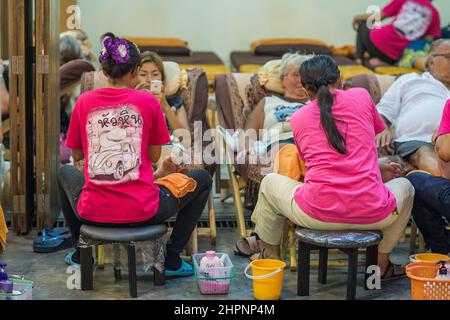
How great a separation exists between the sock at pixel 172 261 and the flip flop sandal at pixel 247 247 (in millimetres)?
562

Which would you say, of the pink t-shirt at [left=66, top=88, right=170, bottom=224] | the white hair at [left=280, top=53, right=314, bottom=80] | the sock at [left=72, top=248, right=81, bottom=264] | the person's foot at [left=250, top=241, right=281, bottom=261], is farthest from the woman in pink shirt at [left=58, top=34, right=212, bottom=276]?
the white hair at [left=280, top=53, right=314, bottom=80]

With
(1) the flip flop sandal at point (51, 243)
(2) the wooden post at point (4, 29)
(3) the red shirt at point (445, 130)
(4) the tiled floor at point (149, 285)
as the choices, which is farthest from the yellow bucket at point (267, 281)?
(2) the wooden post at point (4, 29)

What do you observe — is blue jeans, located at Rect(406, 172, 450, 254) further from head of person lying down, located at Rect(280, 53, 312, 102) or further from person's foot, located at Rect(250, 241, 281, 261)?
head of person lying down, located at Rect(280, 53, 312, 102)

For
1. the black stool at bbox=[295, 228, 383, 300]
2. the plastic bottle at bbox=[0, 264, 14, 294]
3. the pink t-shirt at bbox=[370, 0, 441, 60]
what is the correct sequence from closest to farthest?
1. the plastic bottle at bbox=[0, 264, 14, 294]
2. the black stool at bbox=[295, 228, 383, 300]
3. the pink t-shirt at bbox=[370, 0, 441, 60]

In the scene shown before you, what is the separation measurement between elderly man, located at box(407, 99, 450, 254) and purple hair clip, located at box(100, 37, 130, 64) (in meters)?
1.64

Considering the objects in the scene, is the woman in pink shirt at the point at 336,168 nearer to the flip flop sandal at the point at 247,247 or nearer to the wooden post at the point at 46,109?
the flip flop sandal at the point at 247,247

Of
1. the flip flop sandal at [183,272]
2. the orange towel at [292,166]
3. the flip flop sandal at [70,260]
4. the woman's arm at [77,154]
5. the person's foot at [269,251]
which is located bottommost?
the flip flop sandal at [70,260]

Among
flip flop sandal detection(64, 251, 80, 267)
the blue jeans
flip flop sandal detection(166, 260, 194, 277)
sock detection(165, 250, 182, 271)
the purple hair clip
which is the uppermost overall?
the purple hair clip

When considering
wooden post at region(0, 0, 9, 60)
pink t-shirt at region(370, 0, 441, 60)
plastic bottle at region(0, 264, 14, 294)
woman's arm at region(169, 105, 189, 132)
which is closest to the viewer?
plastic bottle at region(0, 264, 14, 294)

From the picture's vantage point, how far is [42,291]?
4469mm

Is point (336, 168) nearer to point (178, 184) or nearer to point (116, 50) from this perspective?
point (178, 184)

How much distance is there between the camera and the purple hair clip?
167 inches

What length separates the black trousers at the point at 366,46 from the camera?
9242mm

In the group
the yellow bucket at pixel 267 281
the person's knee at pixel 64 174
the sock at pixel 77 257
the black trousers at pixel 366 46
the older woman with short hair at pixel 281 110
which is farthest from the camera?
the black trousers at pixel 366 46
